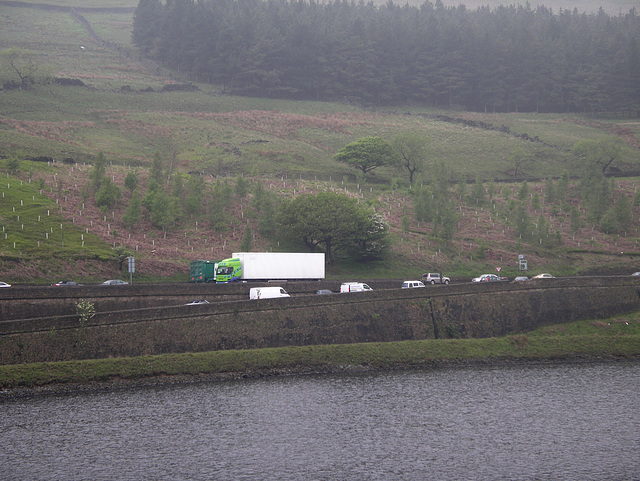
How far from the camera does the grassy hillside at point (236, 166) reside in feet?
251

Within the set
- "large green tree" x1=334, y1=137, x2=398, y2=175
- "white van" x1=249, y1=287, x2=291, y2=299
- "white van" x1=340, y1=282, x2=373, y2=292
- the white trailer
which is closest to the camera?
"white van" x1=249, y1=287, x2=291, y2=299

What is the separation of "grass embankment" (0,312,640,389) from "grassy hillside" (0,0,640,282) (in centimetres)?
2354

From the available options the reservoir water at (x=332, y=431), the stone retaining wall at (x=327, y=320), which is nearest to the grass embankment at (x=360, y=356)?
the stone retaining wall at (x=327, y=320)

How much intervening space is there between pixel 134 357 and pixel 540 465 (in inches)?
1116

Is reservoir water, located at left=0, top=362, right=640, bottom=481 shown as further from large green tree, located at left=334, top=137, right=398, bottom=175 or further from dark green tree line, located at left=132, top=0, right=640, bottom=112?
dark green tree line, located at left=132, top=0, right=640, bottom=112

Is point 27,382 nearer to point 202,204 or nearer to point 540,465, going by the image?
point 540,465

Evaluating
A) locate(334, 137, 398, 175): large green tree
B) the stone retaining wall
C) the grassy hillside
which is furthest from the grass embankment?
locate(334, 137, 398, 175): large green tree

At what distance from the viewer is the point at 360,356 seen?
5200 cm

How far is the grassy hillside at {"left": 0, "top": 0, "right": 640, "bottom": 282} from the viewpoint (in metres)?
76.4

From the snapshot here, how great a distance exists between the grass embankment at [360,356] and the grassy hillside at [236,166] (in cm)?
2354

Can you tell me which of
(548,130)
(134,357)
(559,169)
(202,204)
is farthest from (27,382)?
(548,130)

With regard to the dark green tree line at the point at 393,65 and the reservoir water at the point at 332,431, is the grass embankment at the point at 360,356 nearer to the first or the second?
the reservoir water at the point at 332,431

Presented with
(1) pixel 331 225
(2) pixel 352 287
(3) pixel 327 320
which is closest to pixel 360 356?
(3) pixel 327 320

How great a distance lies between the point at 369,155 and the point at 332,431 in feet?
297
